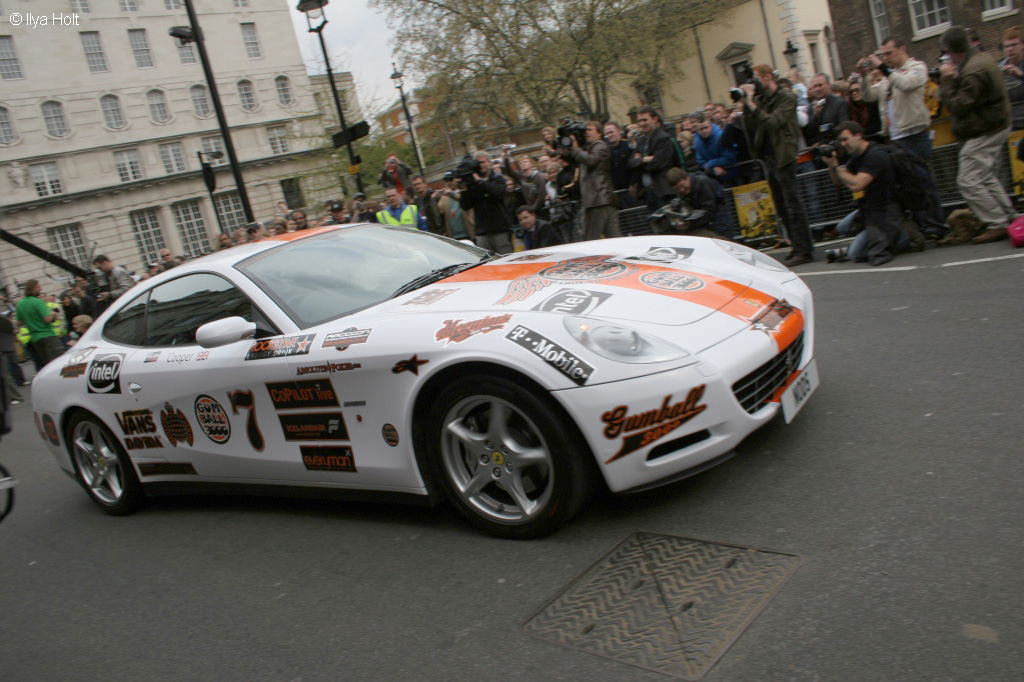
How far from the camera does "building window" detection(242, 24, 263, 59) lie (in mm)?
63341

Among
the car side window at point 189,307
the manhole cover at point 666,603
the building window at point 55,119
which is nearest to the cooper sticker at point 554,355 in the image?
the manhole cover at point 666,603

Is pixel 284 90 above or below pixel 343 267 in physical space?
above

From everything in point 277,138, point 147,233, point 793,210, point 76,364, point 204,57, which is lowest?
point 793,210

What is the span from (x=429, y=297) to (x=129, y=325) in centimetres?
230

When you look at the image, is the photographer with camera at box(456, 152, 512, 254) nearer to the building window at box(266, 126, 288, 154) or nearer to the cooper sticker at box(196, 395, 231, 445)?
the cooper sticker at box(196, 395, 231, 445)

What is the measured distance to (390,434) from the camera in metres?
3.90

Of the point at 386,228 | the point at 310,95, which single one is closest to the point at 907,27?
the point at 386,228

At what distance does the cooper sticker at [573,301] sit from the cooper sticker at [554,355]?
0.80 feet

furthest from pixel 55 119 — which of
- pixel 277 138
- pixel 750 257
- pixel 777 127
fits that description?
pixel 750 257

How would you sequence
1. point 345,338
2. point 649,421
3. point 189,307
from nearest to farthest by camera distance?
point 649,421 < point 345,338 < point 189,307

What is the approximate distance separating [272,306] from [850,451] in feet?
9.50

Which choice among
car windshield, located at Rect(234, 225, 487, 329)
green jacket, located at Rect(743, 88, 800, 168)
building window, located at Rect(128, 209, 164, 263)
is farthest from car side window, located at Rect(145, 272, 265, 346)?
building window, located at Rect(128, 209, 164, 263)

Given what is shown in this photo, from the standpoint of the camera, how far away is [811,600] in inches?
109

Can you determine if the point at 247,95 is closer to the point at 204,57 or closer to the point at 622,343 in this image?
the point at 204,57
